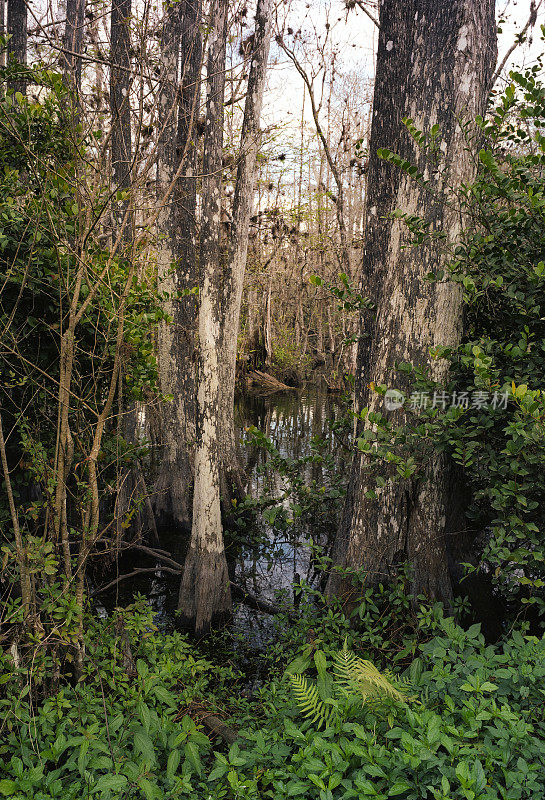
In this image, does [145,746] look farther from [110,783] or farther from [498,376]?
[498,376]

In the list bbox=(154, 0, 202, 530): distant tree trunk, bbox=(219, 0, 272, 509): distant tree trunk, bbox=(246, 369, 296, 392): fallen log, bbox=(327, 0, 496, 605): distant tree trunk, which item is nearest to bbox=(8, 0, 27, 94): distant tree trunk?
bbox=(154, 0, 202, 530): distant tree trunk

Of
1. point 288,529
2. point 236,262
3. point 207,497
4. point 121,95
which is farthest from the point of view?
point 236,262

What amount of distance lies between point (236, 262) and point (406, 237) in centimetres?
549

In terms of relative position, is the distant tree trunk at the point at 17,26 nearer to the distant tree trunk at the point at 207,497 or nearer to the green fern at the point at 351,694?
the distant tree trunk at the point at 207,497

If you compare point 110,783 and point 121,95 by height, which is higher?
point 121,95

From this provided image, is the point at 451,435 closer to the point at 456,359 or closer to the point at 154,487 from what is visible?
the point at 456,359

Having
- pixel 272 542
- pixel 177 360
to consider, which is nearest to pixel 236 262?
pixel 177 360

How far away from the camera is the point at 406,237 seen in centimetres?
378

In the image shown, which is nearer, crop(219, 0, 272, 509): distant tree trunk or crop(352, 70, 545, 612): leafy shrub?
crop(352, 70, 545, 612): leafy shrub

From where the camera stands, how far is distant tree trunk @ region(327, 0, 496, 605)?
3.66 metres

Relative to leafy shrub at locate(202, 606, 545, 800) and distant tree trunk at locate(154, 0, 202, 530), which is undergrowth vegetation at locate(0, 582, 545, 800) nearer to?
leafy shrub at locate(202, 606, 545, 800)

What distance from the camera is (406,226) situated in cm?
379

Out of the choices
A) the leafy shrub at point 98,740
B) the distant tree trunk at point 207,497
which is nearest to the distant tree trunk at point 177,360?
the distant tree trunk at point 207,497

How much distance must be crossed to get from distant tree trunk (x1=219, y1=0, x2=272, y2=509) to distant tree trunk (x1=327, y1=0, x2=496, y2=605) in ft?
14.2
